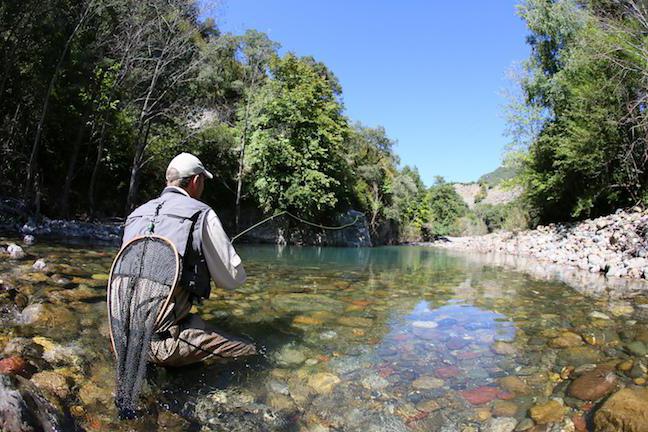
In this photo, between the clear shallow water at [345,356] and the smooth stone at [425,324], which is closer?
the clear shallow water at [345,356]

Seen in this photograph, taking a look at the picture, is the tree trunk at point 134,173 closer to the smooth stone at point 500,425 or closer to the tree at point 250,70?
the tree at point 250,70

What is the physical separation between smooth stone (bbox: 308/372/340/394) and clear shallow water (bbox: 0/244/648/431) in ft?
0.05

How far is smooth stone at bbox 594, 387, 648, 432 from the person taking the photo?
93.6 inches

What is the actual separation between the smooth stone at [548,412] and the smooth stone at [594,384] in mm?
229

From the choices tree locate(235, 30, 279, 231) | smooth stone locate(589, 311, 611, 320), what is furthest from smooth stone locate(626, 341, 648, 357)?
tree locate(235, 30, 279, 231)

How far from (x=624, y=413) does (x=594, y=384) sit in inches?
26.3

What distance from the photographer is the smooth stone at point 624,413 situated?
2377 mm

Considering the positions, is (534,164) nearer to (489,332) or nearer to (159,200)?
(489,332)

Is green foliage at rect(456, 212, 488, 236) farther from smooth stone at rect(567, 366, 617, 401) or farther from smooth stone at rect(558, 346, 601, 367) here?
smooth stone at rect(567, 366, 617, 401)

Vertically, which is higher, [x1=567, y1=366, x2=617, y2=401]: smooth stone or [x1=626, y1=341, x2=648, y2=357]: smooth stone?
[x1=626, y1=341, x2=648, y2=357]: smooth stone

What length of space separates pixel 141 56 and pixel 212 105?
7371 millimetres

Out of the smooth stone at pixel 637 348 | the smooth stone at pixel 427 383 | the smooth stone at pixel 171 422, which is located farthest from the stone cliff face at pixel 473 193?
the smooth stone at pixel 171 422

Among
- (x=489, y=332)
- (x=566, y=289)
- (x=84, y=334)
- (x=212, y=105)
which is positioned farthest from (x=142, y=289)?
(x=212, y=105)

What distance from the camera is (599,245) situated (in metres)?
13.4
